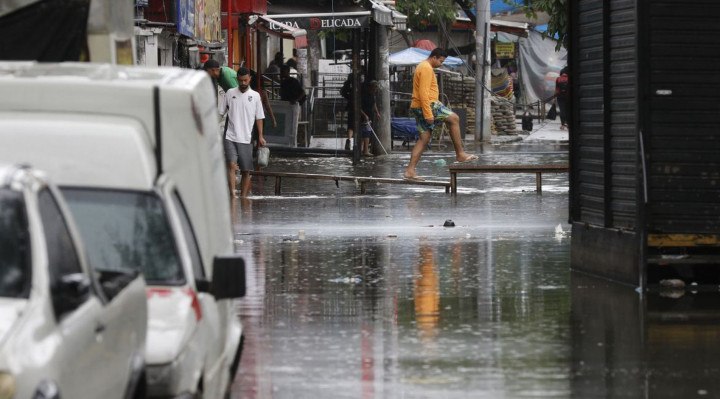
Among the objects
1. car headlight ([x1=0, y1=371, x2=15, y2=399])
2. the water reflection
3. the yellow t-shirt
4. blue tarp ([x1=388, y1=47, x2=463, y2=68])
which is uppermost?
blue tarp ([x1=388, y1=47, x2=463, y2=68])

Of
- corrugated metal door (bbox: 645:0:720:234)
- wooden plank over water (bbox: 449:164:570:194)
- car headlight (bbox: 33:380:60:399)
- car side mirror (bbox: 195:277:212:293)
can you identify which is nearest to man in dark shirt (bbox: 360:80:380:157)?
wooden plank over water (bbox: 449:164:570:194)

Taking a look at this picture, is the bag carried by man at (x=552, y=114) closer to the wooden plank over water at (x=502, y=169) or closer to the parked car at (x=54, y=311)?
the wooden plank over water at (x=502, y=169)

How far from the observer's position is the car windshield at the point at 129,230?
301 inches

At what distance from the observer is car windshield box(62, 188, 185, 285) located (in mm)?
7652

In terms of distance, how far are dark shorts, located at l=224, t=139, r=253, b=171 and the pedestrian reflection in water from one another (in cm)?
628

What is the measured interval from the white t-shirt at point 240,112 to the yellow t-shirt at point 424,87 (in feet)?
9.30

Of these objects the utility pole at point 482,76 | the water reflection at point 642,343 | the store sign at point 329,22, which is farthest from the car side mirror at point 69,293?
the utility pole at point 482,76

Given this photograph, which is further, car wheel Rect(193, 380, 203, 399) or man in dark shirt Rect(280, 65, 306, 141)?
man in dark shirt Rect(280, 65, 306, 141)

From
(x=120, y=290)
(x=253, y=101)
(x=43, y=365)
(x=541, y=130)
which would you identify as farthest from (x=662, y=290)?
(x=541, y=130)

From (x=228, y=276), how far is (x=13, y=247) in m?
1.88

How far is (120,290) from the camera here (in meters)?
6.61

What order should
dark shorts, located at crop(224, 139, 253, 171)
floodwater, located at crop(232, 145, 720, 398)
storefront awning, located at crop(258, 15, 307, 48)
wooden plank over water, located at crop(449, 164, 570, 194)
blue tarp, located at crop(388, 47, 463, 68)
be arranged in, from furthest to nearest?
blue tarp, located at crop(388, 47, 463, 68) → storefront awning, located at crop(258, 15, 307, 48) → wooden plank over water, located at crop(449, 164, 570, 194) → dark shorts, located at crop(224, 139, 253, 171) → floodwater, located at crop(232, 145, 720, 398)

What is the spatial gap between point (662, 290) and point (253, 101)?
9820 millimetres

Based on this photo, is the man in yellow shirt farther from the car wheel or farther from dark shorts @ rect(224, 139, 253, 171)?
the car wheel
